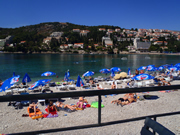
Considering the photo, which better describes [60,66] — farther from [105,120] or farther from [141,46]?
[141,46]

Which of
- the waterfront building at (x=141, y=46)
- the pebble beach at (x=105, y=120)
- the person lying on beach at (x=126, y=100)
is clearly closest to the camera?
the pebble beach at (x=105, y=120)

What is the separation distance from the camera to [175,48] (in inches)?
4963

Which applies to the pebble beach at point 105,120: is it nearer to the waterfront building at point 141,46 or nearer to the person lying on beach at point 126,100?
the person lying on beach at point 126,100

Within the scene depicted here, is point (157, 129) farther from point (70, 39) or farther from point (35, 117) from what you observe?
point (70, 39)

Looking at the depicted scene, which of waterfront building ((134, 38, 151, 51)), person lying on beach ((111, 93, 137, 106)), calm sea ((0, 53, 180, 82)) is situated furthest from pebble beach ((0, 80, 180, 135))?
waterfront building ((134, 38, 151, 51))

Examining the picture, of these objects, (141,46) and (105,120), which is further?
(141,46)

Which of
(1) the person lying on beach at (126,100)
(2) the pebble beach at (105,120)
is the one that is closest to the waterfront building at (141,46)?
(1) the person lying on beach at (126,100)

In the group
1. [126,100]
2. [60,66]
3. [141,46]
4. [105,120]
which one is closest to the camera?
[105,120]

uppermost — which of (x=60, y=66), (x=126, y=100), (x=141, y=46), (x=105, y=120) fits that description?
(x=141, y=46)

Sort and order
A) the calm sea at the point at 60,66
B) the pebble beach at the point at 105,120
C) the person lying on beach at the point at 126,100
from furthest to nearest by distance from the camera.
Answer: the calm sea at the point at 60,66 → the person lying on beach at the point at 126,100 → the pebble beach at the point at 105,120

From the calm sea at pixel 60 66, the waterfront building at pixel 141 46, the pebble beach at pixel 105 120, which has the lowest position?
the calm sea at pixel 60 66

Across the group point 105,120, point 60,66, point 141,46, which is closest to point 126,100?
point 105,120

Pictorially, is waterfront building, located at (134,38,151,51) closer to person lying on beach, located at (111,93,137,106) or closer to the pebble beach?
person lying on beach, located at (111,93,137,106)

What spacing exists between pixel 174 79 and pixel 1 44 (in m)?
163
